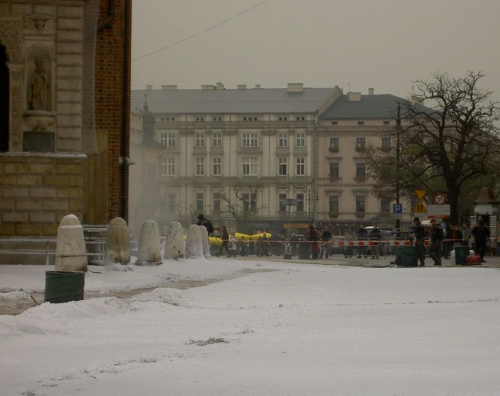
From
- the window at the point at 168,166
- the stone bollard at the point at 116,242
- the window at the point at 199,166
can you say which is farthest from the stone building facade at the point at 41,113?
the window at the point at 199,166

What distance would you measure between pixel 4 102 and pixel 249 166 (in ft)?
330

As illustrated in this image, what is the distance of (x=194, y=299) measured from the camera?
17891 mm

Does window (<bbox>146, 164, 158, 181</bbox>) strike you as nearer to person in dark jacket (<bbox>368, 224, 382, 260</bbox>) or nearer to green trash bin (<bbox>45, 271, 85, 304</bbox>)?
person in dark jacket (<bbox>368, 224, 382, 260</bbox>)

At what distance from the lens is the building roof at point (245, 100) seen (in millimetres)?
114244

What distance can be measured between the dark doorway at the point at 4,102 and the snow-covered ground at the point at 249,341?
3.71 metres

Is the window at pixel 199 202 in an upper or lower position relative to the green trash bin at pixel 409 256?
upper

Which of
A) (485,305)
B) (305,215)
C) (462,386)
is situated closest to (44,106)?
(485,305)

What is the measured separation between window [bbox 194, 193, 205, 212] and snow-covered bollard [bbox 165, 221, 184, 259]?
87.2 m

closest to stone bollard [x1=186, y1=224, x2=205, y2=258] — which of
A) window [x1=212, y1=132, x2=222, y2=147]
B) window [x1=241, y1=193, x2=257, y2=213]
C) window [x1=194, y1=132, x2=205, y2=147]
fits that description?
window [x1=241, y1=193, x2=257, y2=213]

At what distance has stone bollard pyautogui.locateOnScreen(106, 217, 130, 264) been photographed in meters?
23.9

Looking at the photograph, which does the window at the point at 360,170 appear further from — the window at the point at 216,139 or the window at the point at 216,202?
the window at the point at 216,202

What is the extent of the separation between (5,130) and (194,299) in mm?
7927

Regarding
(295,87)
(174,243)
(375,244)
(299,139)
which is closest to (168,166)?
(299,139)

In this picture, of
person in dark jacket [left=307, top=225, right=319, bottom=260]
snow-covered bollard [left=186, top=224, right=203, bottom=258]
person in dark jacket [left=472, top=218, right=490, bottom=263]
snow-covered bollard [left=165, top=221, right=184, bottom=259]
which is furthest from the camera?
person in dark jacket [left=307, top=225, right=319, bottom=260]
